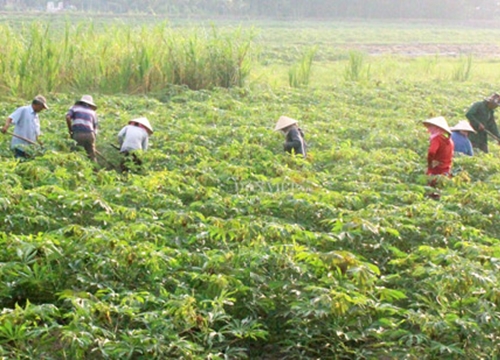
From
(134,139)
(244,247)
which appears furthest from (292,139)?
(244,247)

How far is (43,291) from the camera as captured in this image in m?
4.64

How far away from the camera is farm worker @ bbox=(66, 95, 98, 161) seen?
8.61m

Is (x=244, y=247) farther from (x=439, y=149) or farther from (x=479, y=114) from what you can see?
(x=479, y=114)

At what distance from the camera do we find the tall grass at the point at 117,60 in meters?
12.6

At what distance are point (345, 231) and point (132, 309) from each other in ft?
5.95

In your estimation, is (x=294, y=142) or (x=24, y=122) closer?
(x=24, y=122)

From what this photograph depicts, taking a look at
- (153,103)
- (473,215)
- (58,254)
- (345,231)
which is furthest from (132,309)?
(153,103)

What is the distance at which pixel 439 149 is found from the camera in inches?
313

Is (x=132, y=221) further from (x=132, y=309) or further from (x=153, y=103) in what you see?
(x=153, y=103)

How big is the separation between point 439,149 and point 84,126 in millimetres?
4215

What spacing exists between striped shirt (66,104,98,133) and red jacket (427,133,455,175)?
4.07 metres

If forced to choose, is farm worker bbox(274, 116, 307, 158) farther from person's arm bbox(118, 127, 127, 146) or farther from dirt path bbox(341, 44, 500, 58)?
dirt path bbox(341, 44, 500, 58)

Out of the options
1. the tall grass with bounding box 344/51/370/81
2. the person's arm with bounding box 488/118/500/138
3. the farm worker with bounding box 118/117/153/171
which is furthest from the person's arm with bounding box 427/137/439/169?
the tall grass with bounding box 344/51/370/81

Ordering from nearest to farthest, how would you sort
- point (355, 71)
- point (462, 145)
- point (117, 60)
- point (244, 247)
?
point (244, 247)
point (462, 145)
point (117, 60)
point (355, 71)
